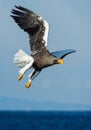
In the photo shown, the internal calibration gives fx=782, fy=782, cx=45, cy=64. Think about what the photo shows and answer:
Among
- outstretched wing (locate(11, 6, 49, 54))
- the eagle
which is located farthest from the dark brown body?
outstretched wing (locate(11, 6, 49, 54))

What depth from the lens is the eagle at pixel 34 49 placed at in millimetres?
20500

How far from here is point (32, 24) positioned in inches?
886

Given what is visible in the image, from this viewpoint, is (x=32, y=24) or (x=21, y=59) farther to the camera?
(x=32, y=24)

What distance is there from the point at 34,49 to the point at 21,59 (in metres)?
0.82

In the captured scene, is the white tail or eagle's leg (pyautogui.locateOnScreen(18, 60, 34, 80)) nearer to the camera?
eagle's leg (pyautogui.locateOnScreen(18, 60, 34, 80))

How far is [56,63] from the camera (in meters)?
20.4

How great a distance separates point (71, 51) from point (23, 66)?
1413 millimetres

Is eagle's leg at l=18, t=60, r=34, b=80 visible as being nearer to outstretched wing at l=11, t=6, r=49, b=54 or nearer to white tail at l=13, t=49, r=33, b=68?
white tail at l=13, t=49, r=33, b=68

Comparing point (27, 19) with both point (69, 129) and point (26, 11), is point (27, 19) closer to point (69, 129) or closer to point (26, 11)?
point (26, 11)

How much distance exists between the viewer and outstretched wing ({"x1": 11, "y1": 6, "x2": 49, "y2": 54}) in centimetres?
2212

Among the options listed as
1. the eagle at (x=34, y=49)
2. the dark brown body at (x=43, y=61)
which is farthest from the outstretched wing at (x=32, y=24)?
the dark brown body at (x=43, y=61)

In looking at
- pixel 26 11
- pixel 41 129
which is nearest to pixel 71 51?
pixel 26 11

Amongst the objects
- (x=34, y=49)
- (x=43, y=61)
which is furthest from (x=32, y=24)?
(x=43, y=61)

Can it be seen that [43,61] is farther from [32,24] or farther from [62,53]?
[32,24]
